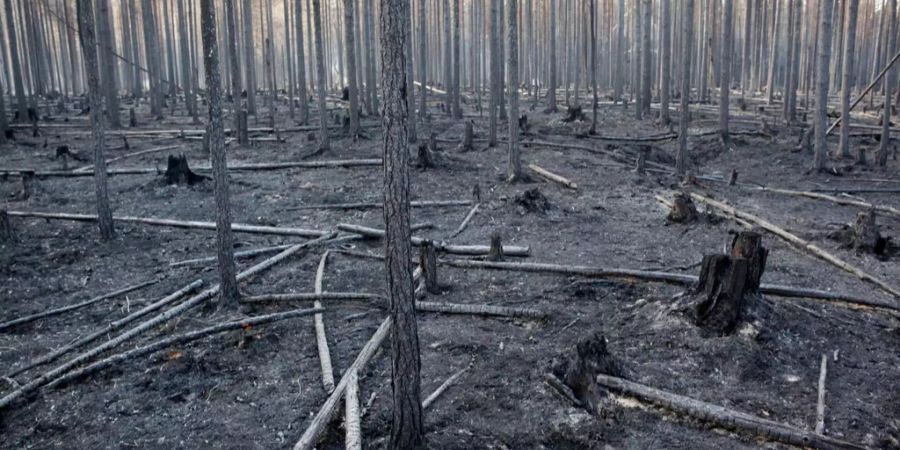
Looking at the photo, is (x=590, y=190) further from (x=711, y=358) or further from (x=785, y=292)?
(x=711, y=358)

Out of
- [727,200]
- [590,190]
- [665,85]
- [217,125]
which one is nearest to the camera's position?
[217,125]

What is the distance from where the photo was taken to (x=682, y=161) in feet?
41.1

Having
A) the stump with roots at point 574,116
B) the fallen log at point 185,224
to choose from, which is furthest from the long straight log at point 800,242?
the stump with roots at point 574,116

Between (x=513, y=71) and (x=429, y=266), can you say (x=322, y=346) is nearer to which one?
(x=429, y=266)

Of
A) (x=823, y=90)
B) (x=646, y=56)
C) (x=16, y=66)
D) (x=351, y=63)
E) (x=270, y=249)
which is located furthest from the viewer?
(x=16, y=66)

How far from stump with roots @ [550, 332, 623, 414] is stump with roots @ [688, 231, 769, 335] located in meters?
1.05

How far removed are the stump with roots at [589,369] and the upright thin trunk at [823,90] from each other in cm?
991

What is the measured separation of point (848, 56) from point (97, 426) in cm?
1397

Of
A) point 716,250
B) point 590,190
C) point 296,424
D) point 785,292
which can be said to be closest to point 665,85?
point 590,190

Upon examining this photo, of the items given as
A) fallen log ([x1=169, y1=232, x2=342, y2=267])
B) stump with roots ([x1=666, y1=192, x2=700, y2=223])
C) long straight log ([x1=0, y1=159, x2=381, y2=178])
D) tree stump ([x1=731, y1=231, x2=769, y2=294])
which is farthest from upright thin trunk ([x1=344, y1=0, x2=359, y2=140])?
tree stump ([x1=731, y1=231, x2=769, y2=294])

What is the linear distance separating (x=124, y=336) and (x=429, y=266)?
9.20 ft

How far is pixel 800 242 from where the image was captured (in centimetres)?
803

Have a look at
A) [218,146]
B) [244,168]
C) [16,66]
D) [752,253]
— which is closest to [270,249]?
[218,146]

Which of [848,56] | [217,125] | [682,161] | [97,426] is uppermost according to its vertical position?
[848,56]
